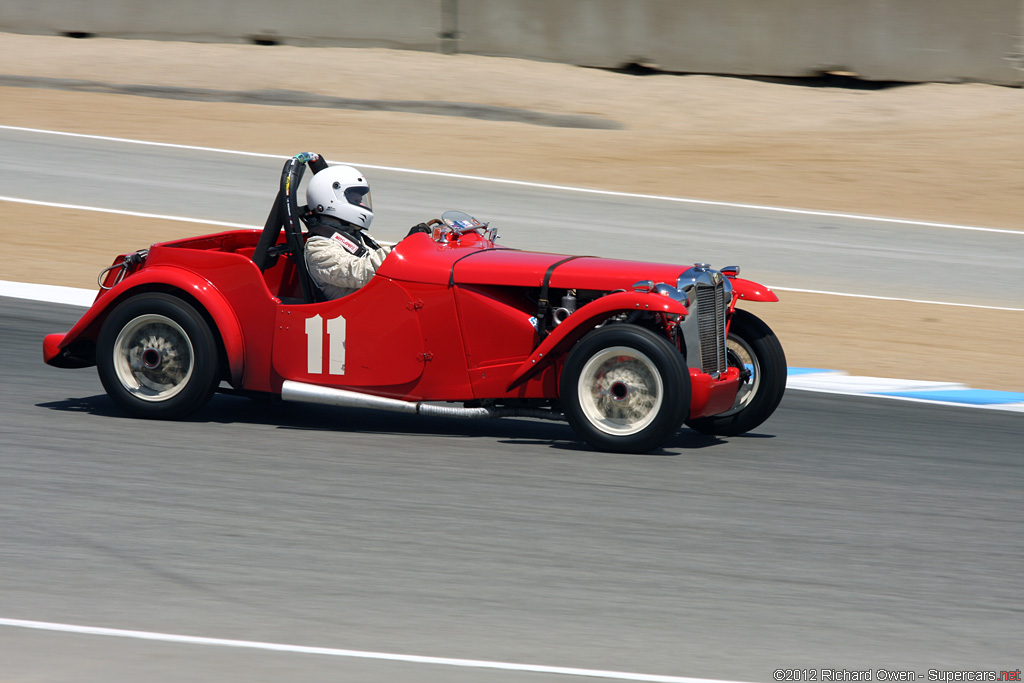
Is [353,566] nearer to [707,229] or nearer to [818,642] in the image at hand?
[818,642]

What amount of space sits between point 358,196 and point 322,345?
2.96 feet

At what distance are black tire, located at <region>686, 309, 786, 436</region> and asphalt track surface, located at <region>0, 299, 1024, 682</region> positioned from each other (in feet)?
0.56

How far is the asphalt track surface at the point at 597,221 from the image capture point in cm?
1381

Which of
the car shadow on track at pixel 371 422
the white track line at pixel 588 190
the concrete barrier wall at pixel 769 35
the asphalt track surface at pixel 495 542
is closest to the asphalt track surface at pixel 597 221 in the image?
the white track line at pixel 588 190

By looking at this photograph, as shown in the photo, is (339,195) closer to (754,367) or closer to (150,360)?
(150,360)

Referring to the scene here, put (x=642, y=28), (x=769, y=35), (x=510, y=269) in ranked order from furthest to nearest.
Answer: (x=642, y=28), (x=769, y=35), (x=510, y=269)

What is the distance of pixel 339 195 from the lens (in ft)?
23.5

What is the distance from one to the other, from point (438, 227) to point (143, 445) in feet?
6.43

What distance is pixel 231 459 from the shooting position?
6316 millimetres

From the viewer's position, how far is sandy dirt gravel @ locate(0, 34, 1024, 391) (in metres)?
14.6

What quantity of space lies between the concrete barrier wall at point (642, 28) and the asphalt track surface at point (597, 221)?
832 centimetres

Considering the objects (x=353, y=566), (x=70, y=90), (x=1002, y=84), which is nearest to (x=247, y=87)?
(x=70, y=90)

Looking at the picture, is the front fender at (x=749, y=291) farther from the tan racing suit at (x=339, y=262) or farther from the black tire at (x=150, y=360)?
the black tire at (x=150, y=360)

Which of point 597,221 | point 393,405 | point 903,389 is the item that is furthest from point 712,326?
point 597,221
